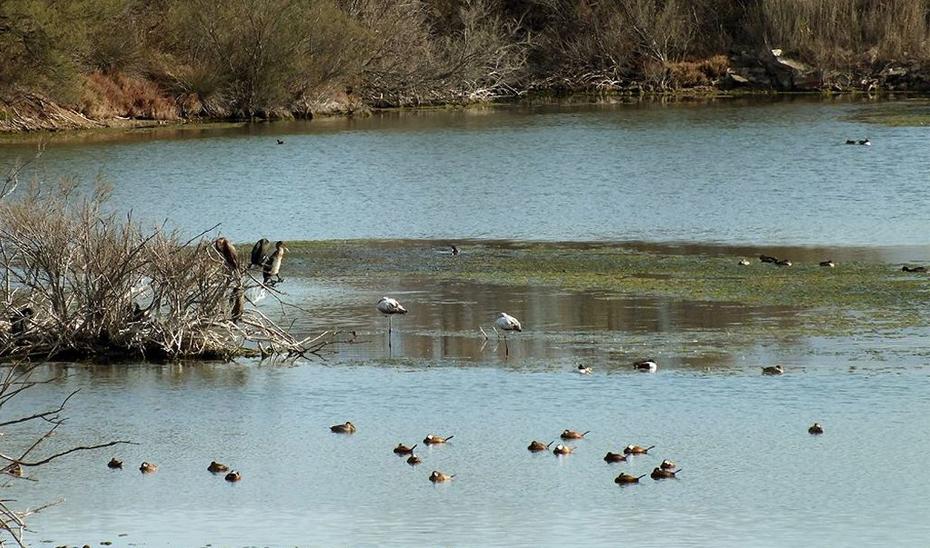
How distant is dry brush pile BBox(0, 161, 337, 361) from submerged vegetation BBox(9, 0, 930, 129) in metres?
32.1

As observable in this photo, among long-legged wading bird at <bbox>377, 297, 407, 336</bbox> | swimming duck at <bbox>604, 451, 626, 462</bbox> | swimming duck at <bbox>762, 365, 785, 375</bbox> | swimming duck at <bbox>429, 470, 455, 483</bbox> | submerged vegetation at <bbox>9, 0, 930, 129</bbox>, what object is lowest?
swimming duck at <bbox>429, 470, 455, 483</bbox>

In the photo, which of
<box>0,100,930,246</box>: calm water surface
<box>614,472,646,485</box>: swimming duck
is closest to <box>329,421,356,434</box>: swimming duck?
<box>614,472,646,485</box>: swimming duck

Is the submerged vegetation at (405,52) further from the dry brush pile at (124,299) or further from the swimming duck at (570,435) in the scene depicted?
the swimming duck at (570,435)

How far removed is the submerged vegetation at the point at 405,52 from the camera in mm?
50344

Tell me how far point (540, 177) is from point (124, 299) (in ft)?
69.4

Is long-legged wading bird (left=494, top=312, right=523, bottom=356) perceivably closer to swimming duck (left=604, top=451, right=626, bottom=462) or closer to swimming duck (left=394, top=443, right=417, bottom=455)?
swimming duck (left=394, top=443, right=417, bottom=455)

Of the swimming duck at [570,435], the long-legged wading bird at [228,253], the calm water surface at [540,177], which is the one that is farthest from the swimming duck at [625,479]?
the calm water surface at [540,177]

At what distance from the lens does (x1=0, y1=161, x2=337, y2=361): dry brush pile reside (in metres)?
16.8

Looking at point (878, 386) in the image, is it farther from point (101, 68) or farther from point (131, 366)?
point (101, 68)

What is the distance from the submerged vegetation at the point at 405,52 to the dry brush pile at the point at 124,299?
32.1 m

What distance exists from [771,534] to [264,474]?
4.22m

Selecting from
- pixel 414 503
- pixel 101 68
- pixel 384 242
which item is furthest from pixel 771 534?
pixel 101 68

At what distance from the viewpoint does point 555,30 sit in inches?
2689

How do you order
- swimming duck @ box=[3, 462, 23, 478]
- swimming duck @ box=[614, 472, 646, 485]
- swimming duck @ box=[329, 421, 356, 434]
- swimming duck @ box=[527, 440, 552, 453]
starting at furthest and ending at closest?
swimming duck @ box=[329, 421, 356, 434] < swimming duck @ box=[527, 440, 552, 453] < swimming duck @ box=[614, 472, 646, 485] < swimming duck @ box=[3, 462, 23, 478]
